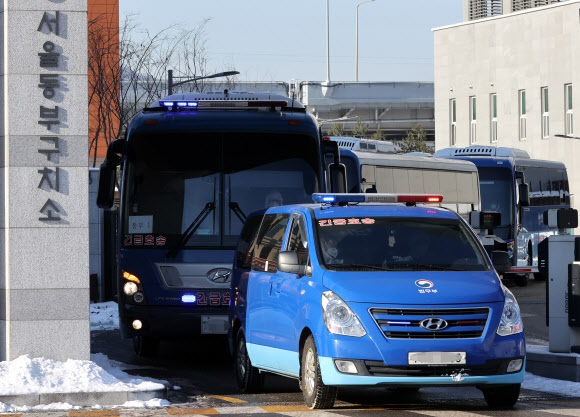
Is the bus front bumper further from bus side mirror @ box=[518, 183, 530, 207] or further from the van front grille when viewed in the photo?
bus side mirror @ box=[518, 183, 530, 207]

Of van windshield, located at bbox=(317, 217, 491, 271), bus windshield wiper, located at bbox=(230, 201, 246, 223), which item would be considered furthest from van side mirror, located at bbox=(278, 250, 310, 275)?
bus windshield wiper, located at bbox=(230, 201, 246, 223)

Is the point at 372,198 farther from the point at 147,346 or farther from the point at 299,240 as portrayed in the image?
the point at 147,346

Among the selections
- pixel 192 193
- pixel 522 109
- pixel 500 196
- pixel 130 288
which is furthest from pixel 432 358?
pixel 522 109

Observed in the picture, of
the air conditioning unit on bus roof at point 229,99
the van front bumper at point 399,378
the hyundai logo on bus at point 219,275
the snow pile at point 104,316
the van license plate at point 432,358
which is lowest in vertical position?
the snow pile at point 104,316

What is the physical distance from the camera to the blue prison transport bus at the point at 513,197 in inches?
1342

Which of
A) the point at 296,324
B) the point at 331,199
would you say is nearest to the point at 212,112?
the point at 331,199

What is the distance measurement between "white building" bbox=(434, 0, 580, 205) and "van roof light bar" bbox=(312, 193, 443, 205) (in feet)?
183

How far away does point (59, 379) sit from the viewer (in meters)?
11.3

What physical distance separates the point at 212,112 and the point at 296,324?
529 centimetres

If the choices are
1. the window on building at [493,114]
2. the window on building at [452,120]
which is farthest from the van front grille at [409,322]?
the window on building at [452,120]

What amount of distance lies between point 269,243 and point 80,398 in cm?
241

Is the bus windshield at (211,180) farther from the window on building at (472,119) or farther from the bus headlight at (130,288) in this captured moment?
the window on building at (472,119)

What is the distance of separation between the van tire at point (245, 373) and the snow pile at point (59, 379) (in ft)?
3.17

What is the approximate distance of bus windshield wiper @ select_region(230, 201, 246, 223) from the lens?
584 inches
